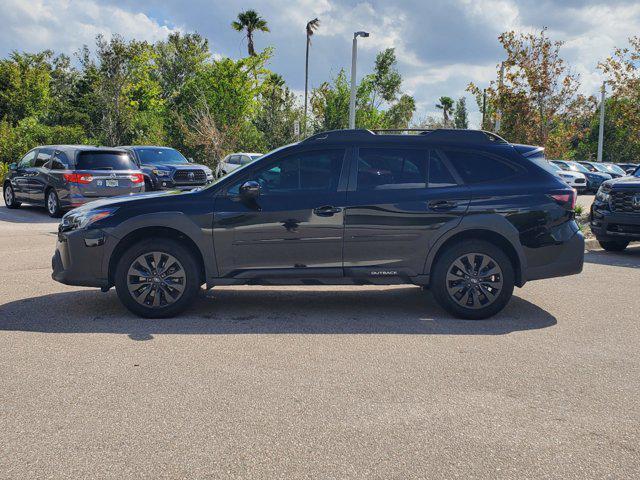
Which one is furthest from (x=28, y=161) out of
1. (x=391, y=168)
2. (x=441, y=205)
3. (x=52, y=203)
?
(x=441, y=205)

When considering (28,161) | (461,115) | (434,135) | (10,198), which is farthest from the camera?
(461,115)

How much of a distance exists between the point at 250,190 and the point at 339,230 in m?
0.93

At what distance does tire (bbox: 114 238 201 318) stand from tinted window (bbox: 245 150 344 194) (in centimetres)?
104

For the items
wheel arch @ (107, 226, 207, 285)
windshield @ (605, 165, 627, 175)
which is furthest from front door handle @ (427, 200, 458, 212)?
windshield @ (605, 165, 627, 175)

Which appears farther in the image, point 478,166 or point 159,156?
point 159,156

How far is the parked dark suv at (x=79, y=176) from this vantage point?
50.9 ft

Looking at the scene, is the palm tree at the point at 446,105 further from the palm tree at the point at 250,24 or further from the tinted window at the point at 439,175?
the tinted window at the point at 439,175

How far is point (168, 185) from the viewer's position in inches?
779

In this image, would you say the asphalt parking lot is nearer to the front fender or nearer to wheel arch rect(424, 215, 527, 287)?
wheel arch rect(424, 215, 527, 287)

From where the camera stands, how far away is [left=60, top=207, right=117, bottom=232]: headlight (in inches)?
253

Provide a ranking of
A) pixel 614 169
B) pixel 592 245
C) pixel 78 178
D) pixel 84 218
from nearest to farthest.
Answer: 1. pixel 84 218
2. pixel 592 245
3. pixel 78 178
4. pixel 614 169

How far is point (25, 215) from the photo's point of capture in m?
17.1

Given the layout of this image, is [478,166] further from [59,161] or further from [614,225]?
[59,161]

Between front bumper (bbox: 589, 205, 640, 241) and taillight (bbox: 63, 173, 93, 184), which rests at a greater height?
taillight (bbox: 63, 173, 93, 184)
